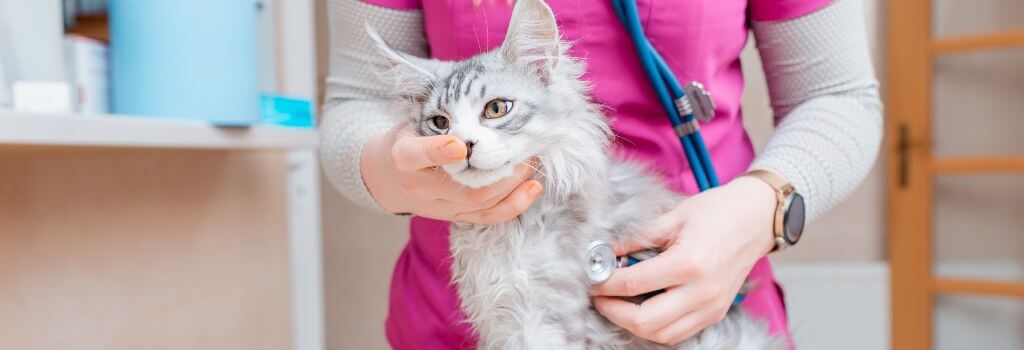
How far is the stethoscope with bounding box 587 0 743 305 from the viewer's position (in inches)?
32.3

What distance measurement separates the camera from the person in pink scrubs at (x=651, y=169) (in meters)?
0.76

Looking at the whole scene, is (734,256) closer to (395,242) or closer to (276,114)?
(276,114)

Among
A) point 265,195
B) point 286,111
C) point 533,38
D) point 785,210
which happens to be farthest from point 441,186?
point 265,195

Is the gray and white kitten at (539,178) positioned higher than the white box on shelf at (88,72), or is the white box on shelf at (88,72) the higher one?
the white box on shelf at (88,72)

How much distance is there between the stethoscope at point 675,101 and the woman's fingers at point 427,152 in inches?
8.4

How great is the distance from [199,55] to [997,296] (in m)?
3.00

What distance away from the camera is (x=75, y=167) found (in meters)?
1.10

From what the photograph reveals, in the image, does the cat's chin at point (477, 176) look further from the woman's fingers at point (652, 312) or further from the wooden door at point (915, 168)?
the wooden door at point (915, 168)

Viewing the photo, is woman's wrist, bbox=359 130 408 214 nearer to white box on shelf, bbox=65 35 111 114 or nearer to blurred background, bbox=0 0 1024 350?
blurred background, bbox=0 0 1024 350

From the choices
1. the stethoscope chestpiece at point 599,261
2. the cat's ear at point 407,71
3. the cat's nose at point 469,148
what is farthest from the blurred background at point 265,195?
the stethoscope chestpiece at point 599,261

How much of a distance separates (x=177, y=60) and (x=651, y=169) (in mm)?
734

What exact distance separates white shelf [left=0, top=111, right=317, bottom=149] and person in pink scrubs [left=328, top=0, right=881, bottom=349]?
0.30 m

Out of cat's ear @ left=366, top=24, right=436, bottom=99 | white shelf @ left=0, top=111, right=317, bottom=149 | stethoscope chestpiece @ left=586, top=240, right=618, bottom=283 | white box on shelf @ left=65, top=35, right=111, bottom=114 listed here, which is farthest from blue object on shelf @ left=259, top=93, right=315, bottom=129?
stethoscope chestpiece @ left=586, top=240, right=618, bottom=283

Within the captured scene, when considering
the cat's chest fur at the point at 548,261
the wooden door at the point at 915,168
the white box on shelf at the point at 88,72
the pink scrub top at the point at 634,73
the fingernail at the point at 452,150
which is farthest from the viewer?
the wooden door at the point at 915,168
